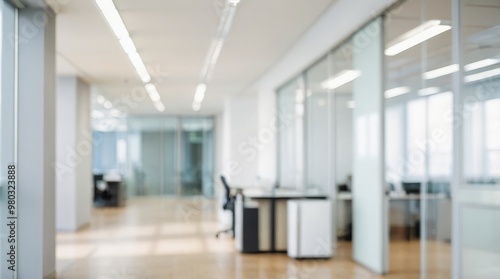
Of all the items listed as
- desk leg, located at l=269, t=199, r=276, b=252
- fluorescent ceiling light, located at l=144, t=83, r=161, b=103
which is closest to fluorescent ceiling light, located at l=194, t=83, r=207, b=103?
fluorescent ceiling light, located at l=144, t=83, r=161, b=103

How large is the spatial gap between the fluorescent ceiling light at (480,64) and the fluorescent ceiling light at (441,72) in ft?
0.37

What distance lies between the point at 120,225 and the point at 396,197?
256 inches

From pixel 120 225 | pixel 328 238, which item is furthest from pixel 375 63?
pixel 120 225

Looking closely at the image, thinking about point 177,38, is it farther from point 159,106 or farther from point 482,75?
point 159,106

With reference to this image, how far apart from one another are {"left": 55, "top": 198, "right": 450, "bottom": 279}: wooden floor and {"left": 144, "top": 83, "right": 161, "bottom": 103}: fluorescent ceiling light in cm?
375

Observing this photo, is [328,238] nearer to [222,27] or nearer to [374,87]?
[374,87]

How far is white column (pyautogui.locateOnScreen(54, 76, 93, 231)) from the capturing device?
1095 cm

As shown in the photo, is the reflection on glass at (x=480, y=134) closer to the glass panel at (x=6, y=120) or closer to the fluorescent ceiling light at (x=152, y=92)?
the glass panel at (x=6, y=120)

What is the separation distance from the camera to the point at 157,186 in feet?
69.3

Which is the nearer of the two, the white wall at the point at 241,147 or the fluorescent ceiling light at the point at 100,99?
the white wall at the point at 241,147

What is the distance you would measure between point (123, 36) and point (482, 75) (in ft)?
17.1

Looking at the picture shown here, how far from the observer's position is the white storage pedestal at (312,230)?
7.46 meters

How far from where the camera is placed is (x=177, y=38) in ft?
26.2

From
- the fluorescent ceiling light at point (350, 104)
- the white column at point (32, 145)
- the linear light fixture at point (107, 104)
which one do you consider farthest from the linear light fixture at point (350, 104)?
the linear light fixture at point (107, 104)
